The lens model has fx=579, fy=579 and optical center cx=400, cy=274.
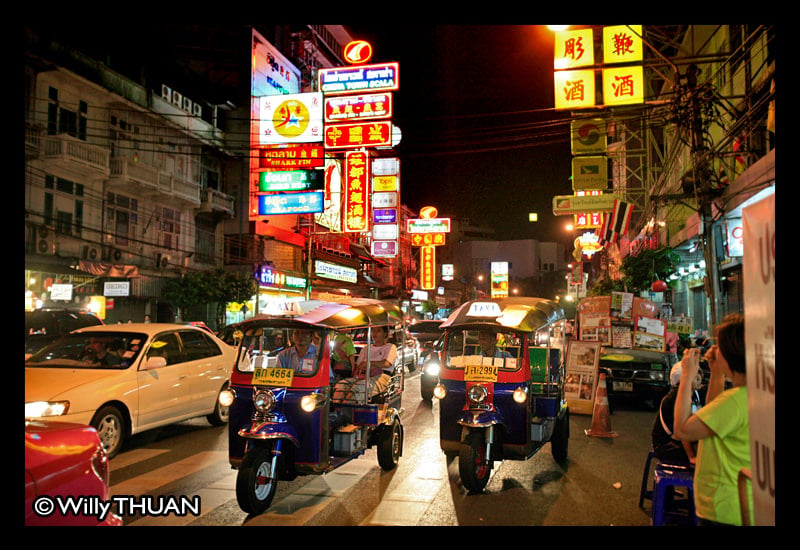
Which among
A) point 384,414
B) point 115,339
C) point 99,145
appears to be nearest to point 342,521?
point 384,414

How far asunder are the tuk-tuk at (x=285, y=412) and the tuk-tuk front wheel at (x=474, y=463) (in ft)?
4.34

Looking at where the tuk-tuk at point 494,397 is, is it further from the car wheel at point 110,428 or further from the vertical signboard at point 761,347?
the car wheel at point 110,428

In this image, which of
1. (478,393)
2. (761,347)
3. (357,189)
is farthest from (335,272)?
(761,347)

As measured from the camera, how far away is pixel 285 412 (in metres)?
6.07

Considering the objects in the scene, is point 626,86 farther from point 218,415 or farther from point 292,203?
point 292,203

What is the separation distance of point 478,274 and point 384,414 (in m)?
71.1

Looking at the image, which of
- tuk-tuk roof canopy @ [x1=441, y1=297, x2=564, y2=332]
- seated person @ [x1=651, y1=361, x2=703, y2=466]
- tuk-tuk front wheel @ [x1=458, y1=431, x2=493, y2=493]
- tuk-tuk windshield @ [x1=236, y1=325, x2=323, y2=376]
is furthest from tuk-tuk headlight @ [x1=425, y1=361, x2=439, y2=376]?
seated person @ [x1=651, y1=361, x2=703, y2=466]

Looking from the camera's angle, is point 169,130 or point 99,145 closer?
point 99,145

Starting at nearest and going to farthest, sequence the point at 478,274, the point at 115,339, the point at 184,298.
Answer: the point at 115,339, the point at 184,298, the point at 478,274

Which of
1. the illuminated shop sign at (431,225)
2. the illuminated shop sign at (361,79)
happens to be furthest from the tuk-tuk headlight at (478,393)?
the illuminated shop sign at (431,225)

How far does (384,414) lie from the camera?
293 inches

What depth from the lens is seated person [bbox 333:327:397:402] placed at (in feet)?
24.2

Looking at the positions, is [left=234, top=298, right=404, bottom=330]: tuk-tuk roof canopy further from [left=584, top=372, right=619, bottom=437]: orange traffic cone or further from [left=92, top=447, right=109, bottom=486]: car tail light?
[left=584, top=372, right=619, bottom=437]: orange traffic cone

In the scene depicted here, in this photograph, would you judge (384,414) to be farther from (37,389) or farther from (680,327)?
(680,327)
